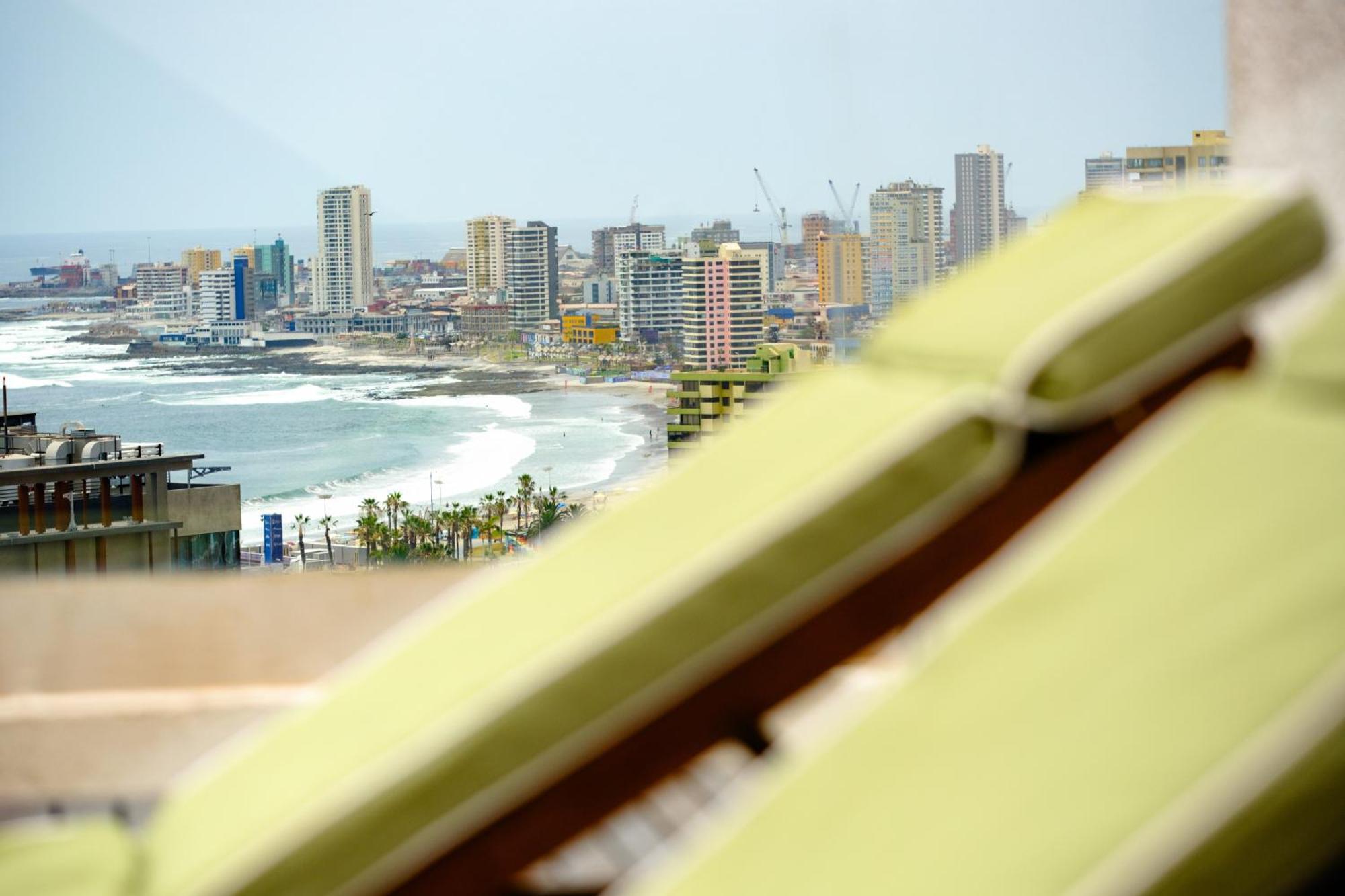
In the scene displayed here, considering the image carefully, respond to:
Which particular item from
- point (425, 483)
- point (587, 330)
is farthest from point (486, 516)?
point (425, 483)

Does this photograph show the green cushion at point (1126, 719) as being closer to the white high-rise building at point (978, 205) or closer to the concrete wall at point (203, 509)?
the concrete wall at point (203, 509)

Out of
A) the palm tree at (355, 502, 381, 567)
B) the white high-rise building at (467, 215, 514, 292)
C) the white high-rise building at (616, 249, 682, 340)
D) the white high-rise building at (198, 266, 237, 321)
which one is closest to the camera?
the palm tree at (355, 502, 381, 567)

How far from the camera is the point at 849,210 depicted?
10586 mm

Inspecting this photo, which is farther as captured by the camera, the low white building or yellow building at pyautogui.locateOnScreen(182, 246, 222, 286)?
yellow building at pyautogui.locateOnScreen(182, 246, 222, 286)

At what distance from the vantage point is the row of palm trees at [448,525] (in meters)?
8.97

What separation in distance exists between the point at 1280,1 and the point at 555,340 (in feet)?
28.2

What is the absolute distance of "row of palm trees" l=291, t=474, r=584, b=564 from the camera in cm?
897

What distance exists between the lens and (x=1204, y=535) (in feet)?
1.88

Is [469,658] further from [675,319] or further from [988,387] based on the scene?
[675,319]

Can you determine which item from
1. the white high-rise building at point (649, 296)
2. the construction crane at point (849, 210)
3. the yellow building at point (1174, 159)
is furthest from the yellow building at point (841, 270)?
the yellow building at point (1174, 159)

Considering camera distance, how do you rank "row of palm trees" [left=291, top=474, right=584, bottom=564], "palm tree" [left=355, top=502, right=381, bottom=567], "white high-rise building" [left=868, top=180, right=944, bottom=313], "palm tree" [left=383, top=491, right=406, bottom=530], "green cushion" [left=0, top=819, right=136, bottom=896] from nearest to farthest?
"green cushion" [left=0, top=819, right=136, bottom=896], "white high-rise building" [left=868, top=180, right=944, bottom=313], "palm tree" [left=355, top=502, right=381, bottom=567], "row of palm trees" [left=291, top=474, right=584, bottom=564], "palm tree" [left=383, top=491, right=406, bottom=530]

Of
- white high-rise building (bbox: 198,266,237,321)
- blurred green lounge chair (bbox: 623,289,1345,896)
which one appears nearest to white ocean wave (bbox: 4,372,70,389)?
white high-rise building (bbox: 198,266,237,321)

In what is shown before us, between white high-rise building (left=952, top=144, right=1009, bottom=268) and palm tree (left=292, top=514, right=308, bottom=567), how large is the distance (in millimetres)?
4750

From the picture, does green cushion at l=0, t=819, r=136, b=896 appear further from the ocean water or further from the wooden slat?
the ocean water
